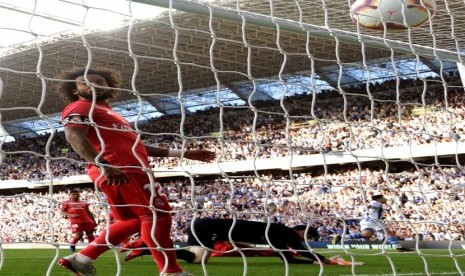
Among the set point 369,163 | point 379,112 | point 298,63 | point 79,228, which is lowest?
point 79,228

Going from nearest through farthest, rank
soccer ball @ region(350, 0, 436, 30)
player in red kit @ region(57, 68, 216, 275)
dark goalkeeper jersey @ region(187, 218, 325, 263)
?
player in red kit @ region(57, 68, 216, 275)
soccer ball @ region(350, 0, 436, 30)
dark goalkeeper jersey @ region(187, 218, 325, 263)

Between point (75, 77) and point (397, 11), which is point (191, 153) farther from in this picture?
point (397, 11)

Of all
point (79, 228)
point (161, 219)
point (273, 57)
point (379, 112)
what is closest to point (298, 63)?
point (273, 57)

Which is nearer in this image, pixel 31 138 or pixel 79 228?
pixel 79 228

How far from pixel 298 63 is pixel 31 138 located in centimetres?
1917

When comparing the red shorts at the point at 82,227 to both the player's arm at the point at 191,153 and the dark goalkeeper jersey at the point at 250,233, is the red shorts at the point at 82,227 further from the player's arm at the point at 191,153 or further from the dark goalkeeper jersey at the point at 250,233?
the player's arm at the point at 191,153

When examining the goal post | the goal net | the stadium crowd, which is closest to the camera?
the goal post

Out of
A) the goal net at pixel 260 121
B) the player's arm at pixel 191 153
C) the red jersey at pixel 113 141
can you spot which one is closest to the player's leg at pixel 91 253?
the red jersey at pixel 113 141

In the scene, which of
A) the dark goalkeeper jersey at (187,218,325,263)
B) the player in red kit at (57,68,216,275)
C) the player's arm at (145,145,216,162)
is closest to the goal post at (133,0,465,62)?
the player in red kit at (57,68,216,275)

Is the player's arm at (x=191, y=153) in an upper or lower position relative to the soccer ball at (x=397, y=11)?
lower

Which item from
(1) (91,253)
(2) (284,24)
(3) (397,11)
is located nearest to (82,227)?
(3) (397,11)

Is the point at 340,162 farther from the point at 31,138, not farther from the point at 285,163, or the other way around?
the point at 31,138

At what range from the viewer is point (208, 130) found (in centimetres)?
2945

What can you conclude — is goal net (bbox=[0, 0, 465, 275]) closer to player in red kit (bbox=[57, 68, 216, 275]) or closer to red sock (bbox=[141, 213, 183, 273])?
player in red kit (bbox=[57, 68, 216, 275])
